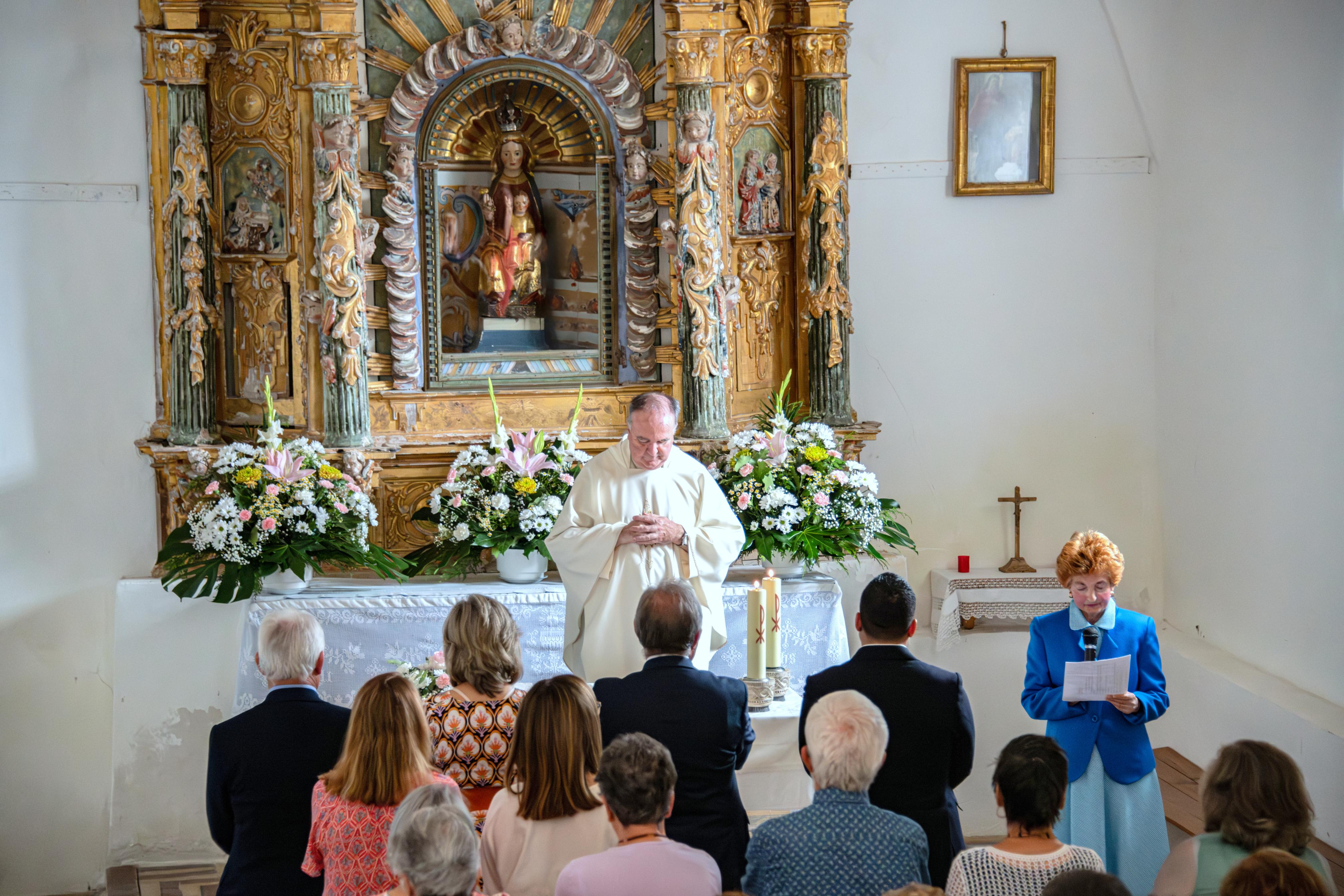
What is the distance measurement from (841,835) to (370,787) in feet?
3.90

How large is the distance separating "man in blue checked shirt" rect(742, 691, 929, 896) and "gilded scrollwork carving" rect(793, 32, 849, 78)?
492 cm

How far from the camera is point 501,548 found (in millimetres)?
6402

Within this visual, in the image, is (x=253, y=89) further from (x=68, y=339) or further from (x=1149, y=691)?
(x=1149, y=691)

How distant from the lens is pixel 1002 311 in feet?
25.1

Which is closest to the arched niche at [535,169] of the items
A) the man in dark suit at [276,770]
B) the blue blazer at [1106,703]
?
the blue blazer at [1106,703]

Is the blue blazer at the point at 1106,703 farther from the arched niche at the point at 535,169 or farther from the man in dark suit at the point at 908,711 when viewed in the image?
the arched niche at the point at 535,169

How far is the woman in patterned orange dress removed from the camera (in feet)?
12.1

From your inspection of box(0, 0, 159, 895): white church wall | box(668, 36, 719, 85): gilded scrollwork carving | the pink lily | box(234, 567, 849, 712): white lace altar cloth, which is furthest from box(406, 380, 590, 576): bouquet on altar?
box(668, 36, 719, 85): gilded scrollwork carving

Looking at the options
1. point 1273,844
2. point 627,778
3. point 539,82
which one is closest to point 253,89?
point 539,82

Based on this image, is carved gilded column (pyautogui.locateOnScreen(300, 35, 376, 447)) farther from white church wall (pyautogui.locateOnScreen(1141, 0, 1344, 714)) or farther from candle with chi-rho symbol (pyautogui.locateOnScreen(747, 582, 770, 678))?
white church wall (pyautogui.locateOnScreen(1141, 0, 1344, 714))

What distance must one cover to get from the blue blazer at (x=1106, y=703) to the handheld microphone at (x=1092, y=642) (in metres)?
0.02

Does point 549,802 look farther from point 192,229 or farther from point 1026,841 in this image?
point 192,229

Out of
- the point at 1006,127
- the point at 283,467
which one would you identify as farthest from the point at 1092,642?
the point at 1006,127

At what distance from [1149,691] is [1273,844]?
138 centimetres
